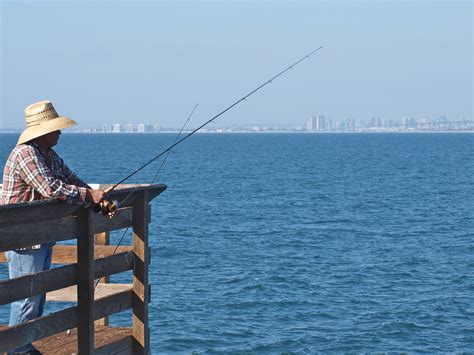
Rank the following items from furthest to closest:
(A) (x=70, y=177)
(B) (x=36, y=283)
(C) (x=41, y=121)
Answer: (A) (x=70, y=177), (C) (x=41, y=121), (B) (x=36, y=283)

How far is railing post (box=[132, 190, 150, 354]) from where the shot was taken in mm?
6273

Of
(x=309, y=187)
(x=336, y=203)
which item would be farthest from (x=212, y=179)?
(x=336, y=203)

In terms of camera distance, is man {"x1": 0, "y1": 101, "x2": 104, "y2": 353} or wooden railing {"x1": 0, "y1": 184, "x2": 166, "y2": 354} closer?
wooden railing {"x1": 0, "y1": 184, "x2": 166, "y2": 354}

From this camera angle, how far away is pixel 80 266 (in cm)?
551

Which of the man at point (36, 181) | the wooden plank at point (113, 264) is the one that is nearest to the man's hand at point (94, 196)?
the man at point (36, 181)

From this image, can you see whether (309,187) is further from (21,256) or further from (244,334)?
(21,256)

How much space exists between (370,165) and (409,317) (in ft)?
192

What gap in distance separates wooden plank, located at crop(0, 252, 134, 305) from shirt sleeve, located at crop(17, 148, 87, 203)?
1.32 ft

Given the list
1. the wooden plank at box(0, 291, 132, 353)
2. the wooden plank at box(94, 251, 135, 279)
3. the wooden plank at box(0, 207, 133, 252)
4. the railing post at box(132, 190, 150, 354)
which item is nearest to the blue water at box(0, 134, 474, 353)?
the railing post at box(132, 190, 150, 354)

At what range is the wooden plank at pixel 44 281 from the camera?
16.1ft

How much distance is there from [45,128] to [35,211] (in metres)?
0.73

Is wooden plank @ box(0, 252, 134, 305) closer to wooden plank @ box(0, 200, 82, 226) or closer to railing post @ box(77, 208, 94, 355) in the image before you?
railing post @ box(77, 208, 94, 355)

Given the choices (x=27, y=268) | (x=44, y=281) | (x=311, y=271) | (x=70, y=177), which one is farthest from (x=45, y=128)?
(x=311, y=271)

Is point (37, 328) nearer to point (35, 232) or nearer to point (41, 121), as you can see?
point (35, 232)
